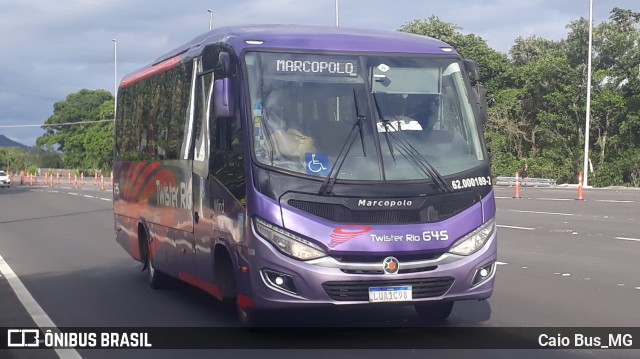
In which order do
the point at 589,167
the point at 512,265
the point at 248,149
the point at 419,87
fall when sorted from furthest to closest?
the point at 589,167 < the point at 512,265 < the point at 419,87 < the point at 248,149

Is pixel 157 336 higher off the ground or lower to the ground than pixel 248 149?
lower

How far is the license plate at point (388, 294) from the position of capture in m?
7.79

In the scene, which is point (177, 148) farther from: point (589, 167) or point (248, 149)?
point (589, 167)

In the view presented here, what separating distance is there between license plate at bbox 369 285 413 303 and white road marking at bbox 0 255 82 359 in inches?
104

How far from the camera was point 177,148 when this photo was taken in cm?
1072

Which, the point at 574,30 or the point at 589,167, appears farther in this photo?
the point at 574,30

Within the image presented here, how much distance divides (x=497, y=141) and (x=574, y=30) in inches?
311

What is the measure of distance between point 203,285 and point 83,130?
10357cm

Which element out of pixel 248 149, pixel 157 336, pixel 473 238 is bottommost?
pixel 157 336

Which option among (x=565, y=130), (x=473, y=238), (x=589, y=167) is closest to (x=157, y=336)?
(x=473, y=238)

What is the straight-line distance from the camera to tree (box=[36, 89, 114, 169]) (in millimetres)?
100875

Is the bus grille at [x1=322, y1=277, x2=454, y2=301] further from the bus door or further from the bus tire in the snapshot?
the bus tire

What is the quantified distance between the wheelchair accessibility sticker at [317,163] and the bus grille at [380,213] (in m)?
0.33

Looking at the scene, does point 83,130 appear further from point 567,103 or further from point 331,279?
point 331,279
